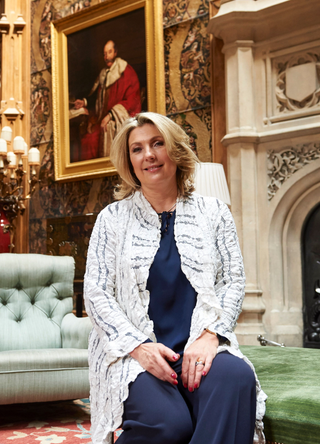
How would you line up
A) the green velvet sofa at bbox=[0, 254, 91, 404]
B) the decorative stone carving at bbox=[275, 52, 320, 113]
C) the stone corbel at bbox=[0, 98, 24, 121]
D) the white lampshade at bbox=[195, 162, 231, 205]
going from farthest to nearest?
1. the stone corbel at bbox=[0, 98, 24, 121]
2. the decorative stone carving at bbox=[275, 52, 320, 113]
3. the white lampshade at bbox=[195, 162, 231, 205]
4. the green velvet sofa at bbox=[0, 254, 91, 404]

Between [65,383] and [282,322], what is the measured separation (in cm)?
216

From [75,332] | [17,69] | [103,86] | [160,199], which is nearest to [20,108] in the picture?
[17,69]

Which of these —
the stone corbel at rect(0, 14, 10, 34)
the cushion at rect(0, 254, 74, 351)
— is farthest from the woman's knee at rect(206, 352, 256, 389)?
the stone corbel at rect(0, 14, 10, 34)

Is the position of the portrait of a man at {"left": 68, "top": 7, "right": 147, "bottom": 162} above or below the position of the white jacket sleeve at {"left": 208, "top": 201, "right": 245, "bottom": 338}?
above

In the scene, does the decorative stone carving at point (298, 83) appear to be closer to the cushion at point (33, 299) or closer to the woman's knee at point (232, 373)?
the cushion at point (33, 299)

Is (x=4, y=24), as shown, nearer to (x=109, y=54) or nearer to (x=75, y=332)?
(x=109, y=54)

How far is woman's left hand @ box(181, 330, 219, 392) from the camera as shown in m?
1.73

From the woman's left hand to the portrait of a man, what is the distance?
4.15 meters

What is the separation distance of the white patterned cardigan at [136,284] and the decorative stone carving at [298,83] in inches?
106

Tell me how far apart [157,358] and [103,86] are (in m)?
4.76

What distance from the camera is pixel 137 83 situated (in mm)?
5656

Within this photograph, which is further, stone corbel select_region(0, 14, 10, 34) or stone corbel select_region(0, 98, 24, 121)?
stone corbel select_region(0, 14, 10, 34)

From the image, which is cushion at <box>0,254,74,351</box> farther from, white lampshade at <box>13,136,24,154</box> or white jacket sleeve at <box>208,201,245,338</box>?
white lampshade at <box>13,136,24,154</box>

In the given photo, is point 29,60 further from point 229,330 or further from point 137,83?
point 229,330
